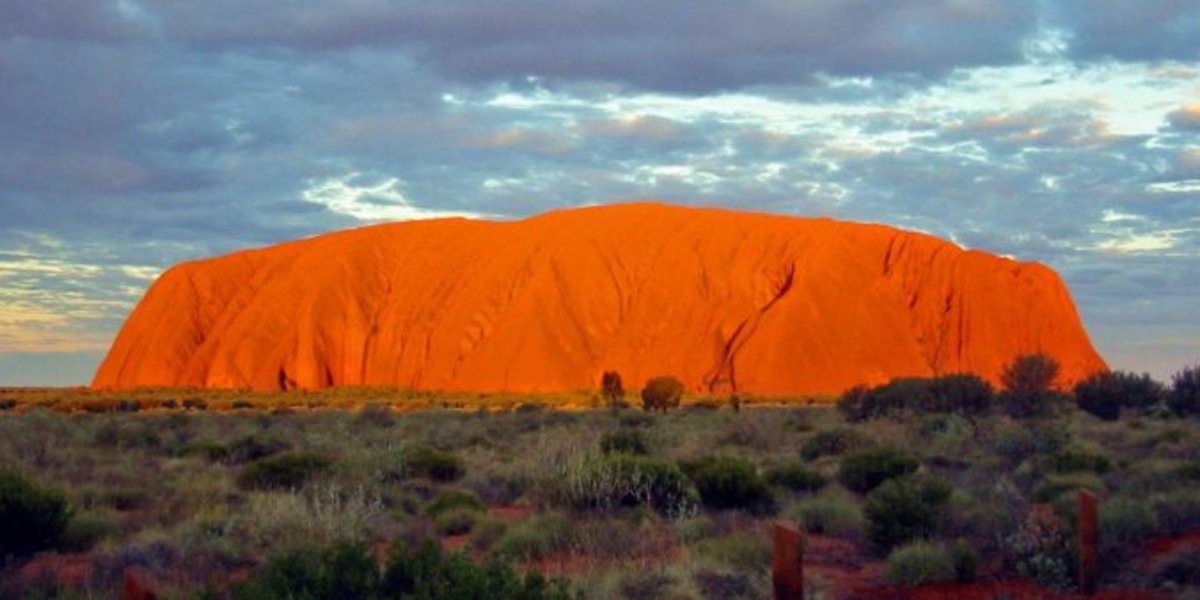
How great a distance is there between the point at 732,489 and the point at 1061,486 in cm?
471

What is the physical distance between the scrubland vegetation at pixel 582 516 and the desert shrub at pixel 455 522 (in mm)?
27

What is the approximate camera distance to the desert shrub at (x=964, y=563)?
1228 cm

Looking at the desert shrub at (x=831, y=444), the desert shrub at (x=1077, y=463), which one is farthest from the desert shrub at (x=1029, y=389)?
the desert shrub at (x=1077, y=463)

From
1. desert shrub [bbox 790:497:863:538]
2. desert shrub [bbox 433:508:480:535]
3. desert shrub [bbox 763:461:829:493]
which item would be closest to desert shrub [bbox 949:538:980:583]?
desert shrub [bbox 790:497:863:538]

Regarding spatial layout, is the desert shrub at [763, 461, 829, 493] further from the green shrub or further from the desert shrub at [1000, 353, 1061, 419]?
the desert shrub at [1000, 353, 1061, 419]

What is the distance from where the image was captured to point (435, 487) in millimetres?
19969

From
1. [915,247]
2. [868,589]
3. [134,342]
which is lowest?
[868,589]

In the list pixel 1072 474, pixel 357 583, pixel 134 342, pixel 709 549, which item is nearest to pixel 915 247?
pixel 134 342

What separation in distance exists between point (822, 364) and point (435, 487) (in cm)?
6796

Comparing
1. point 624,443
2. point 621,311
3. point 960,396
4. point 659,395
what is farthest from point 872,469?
point 621,311

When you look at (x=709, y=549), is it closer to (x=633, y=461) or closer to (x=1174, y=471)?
(x=633, y=461)

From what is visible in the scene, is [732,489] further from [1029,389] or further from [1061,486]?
[1029,389]

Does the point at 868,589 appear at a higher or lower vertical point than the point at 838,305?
lower

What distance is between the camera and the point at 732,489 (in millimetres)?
17266
